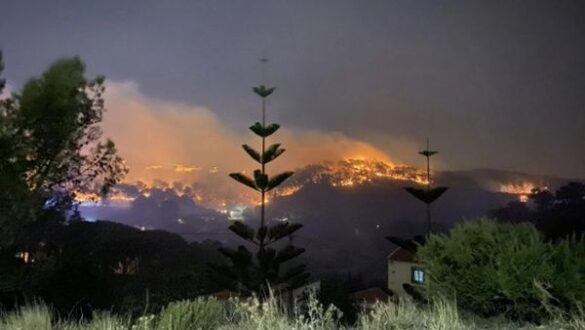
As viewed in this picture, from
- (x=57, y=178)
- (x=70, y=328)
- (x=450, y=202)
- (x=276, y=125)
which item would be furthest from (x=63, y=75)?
(x=450, y=202)

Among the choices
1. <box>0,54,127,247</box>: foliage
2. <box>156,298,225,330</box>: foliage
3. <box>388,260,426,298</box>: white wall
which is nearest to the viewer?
<box>156,298,225,330</box>: foliage

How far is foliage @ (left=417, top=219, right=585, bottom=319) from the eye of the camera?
705cm

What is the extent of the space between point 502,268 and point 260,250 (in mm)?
13213

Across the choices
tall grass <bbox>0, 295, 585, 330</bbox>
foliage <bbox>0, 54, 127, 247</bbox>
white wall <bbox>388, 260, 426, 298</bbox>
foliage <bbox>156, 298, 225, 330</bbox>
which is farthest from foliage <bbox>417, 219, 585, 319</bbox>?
white wall <bbox>388, 260, 426, 298</bbox>

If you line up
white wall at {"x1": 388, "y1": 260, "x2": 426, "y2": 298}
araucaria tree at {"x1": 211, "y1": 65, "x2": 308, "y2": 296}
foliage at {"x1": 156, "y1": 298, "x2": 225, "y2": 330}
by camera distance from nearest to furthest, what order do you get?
foliage at {"x1": 156, "y1": 298, "x2": 225, "y2": 330}
araucaria tree at {"x1": 211, "y1": 65, "x2": 308, "y2": 296}
white wall at {"x1": 388, "y1": 260, "x2": 426, "y2": 298}

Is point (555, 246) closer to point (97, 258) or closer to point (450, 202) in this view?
point (97, 258)

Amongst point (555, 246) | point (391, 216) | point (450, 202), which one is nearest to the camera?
point (555, 246)

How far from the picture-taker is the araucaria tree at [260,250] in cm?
1973

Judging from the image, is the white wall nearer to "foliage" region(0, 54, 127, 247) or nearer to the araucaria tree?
the araucaria tree

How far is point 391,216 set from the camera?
10212cm

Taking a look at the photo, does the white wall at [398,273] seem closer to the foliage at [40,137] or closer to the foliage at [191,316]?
the foliage at [40,137]

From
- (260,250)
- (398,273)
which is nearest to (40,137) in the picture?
(260,250)

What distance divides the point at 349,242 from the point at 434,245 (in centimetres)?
8810

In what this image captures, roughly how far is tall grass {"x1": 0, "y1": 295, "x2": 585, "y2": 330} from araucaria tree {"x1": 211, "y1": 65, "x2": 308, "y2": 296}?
1250 centimetres
